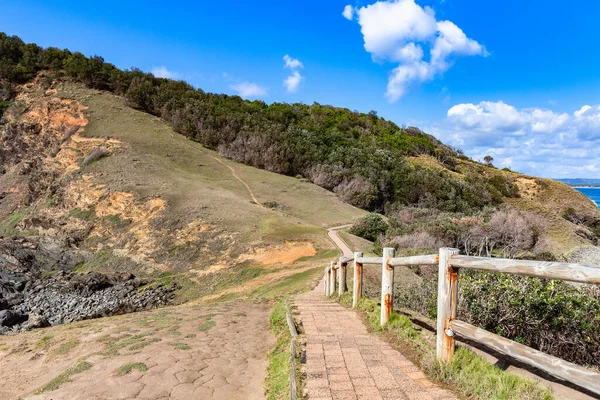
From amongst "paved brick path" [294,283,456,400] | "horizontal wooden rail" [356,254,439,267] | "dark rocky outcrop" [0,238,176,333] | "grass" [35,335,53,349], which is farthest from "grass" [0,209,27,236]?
"horizontal wooden rail" [356,254,439,267]

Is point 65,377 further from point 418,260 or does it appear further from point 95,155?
point 95,155

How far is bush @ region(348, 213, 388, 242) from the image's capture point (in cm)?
2695

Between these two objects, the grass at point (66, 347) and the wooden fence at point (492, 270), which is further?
the grass at point (66, 347)

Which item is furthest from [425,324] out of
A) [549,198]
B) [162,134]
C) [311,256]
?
[549,198]

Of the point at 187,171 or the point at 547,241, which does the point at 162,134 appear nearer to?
the point at 187,171

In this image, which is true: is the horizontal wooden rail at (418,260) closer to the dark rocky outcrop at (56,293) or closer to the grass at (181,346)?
the grass at (181,346)

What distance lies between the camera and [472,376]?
4016 millimetres

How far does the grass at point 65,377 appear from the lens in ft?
16.9

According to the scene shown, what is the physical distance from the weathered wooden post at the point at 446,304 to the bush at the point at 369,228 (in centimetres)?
2233

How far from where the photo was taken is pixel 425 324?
6.37 meters

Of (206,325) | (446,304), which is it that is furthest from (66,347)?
(446,304)

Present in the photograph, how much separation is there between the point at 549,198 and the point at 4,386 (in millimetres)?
66601

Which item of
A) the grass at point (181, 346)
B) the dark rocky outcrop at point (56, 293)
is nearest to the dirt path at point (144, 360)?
the grass at point (181, 346)

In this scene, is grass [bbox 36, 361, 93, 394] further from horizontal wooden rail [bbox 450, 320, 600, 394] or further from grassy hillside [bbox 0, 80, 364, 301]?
grassy hillside [bbox 0, 80, 364, 301]
